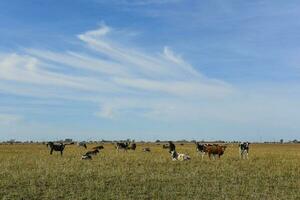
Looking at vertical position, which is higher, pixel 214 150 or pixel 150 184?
pixel 214 150

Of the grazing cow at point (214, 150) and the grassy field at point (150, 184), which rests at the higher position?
the grazing cow at point (214, 150)

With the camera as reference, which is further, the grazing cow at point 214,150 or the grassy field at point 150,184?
the grazing cow at point 214,150

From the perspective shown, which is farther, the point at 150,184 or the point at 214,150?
the point at 214,150

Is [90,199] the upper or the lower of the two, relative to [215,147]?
lower

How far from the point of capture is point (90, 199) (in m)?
18.8

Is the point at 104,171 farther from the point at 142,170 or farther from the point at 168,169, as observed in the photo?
the point at 168,169

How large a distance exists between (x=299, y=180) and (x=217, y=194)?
256 inches

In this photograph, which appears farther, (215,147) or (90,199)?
(215,147)

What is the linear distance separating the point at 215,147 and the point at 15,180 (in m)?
21.9

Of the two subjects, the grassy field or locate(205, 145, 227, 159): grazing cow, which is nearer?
the grassy field

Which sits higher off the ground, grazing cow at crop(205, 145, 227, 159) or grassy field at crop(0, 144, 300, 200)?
grazing cow at crop(205, 145, 227, 159)

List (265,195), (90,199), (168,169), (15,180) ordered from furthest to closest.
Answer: (168,169) < (15,180) < (265,195) < (90,199)

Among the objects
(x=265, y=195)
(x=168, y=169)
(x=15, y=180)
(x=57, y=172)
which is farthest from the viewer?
(x=168, y=169)

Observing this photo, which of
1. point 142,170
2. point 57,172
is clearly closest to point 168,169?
point 142,170
